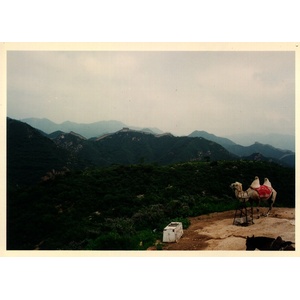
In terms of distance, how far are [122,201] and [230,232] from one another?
Answer: 2914 millimetres

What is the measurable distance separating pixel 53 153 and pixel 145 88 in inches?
127

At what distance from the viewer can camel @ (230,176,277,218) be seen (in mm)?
9086

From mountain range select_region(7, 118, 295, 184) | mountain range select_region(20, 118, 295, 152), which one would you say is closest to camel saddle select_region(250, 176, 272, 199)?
mountain range select_region(7, 118, 295, 184)

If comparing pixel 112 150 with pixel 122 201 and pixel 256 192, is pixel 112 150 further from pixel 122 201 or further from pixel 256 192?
pixel 256 192

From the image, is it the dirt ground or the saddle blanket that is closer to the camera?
the dirt ground

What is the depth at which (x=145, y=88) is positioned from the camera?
31.4 feet

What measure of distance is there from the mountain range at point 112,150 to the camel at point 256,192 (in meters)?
0.97

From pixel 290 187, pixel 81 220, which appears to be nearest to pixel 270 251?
pixel 290 187

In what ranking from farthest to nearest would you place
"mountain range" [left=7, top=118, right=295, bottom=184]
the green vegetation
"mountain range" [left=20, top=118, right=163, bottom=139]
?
"mountain range" [left=20, top=118, right=163, bottom=139]
"mountain range" [left=7, top=118, right=295, bottom=184]
the green vegetation

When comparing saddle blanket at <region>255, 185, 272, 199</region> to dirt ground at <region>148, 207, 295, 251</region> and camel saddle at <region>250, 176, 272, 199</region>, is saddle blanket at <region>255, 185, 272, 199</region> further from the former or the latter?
dirt ground at <region>148, 207, 295, 251</region>

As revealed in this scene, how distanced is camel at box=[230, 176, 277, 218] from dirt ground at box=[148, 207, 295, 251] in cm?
48

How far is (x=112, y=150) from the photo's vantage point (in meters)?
10.9

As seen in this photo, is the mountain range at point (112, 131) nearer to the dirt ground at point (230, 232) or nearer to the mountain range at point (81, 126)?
the mountain range at point (81, 126)

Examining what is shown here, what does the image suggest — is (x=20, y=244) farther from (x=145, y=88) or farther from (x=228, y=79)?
(x=228, y=79)
